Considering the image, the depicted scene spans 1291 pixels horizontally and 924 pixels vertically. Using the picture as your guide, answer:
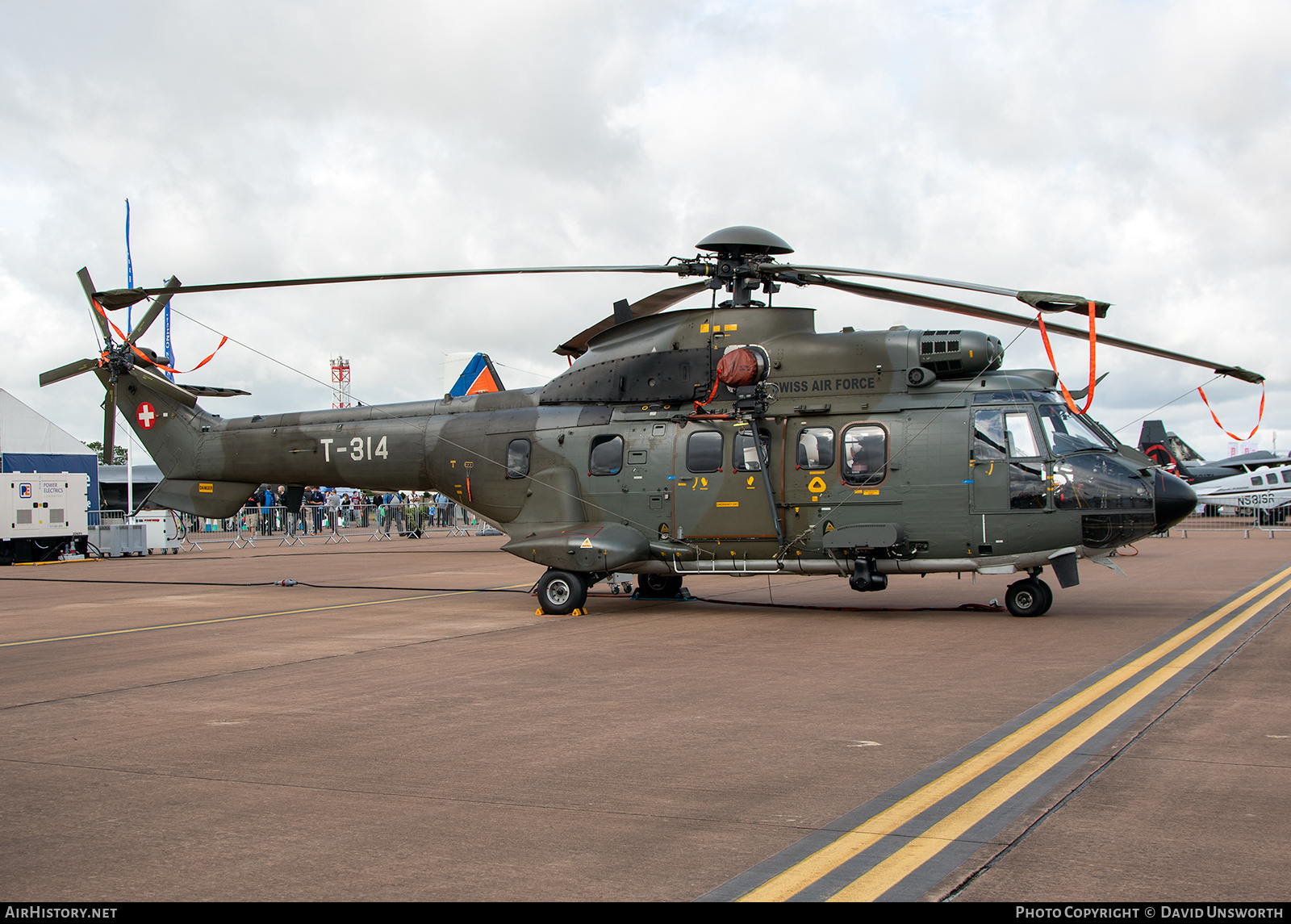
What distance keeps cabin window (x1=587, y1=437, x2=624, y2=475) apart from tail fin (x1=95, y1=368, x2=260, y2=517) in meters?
7.08

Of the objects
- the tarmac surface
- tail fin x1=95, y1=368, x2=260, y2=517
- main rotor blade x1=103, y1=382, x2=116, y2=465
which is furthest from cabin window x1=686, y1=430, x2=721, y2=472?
main rotor blade x1=103, y1=382, x2=116, y2=465

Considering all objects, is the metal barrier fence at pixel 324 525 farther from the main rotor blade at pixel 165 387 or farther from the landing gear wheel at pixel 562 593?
the landing gear wheel at pixel 562 593

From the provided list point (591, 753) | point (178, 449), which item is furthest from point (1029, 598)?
point (178, 449)

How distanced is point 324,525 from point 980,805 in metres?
43.0

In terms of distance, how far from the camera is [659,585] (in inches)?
651

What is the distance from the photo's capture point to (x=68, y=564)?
91.2ft

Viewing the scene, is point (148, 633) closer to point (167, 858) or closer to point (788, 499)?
point (788, 499)

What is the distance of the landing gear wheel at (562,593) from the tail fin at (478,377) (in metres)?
18.9

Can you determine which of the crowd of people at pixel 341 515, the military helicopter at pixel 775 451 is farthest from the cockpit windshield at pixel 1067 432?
the crowd of people at pixel 341 515

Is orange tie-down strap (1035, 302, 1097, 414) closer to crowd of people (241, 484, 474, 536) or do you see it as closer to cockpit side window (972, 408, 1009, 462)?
cockpit side window (972, 408, 1009, 462)

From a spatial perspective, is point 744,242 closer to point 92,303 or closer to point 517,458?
point 517,458

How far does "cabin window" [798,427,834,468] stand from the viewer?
44.9ft

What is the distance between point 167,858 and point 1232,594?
15513mm
